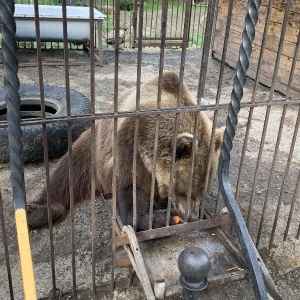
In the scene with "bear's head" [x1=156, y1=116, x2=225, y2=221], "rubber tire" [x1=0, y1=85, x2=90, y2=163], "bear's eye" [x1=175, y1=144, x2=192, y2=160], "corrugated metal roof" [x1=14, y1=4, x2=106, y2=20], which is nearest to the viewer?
"bear's eye" [x1=175, y1=144, x2=192, y2=160]

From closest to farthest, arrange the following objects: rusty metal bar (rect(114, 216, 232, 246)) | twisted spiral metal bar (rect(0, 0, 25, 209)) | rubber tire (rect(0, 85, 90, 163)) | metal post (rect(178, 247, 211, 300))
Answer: twisted spiral metal bar (rect(0, 0, 25, 209))
metal post (rect(178, 247, 211, 300))
rusty metal bar (rect(114, 216, 232, 246))
rubber tire (rect(0, 85, 90, 163))

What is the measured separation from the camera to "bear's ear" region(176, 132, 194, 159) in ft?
9.07

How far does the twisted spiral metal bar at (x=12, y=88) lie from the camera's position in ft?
3.25

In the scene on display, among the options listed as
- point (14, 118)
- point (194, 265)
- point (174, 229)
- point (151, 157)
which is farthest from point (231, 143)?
point (151, 157)

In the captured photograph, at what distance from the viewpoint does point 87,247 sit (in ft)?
10.4

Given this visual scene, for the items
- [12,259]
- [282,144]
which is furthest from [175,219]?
[282,144]

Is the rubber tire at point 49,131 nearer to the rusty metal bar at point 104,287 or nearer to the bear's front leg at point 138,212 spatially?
the bear's front leg at point 138,212

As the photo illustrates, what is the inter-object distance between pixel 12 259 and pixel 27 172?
4.74 ft

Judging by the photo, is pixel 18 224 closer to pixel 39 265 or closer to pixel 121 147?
pixel 121 147

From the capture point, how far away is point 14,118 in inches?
40.7

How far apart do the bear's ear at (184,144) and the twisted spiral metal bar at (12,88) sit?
5.73 feet

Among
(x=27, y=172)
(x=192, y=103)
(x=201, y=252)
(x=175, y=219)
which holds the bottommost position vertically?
(x=27, y=172)

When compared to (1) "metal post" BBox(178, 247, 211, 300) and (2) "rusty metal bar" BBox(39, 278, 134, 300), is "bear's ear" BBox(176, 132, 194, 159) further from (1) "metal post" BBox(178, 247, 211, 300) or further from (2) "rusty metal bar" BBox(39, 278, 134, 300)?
(1) "metal post" BBox(178, 247, 211, 300)

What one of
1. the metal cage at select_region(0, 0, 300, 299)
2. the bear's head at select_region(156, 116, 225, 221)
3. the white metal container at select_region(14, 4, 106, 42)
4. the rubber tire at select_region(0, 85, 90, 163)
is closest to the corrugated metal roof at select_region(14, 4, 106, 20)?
the white metal container at select_region(14, 4, 106, 42)
